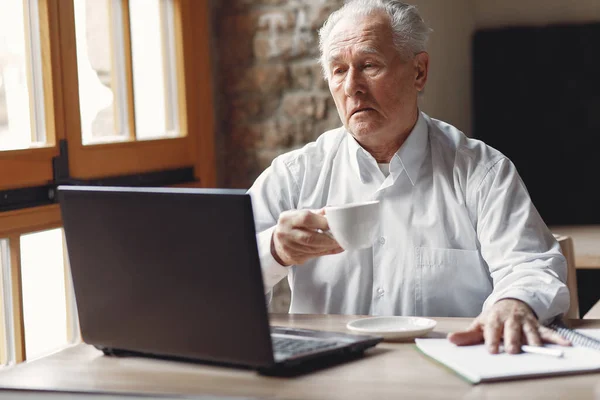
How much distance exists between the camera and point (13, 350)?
2.46 meters

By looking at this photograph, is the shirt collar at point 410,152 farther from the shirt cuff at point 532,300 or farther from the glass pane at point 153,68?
the glass pane at point 153,68

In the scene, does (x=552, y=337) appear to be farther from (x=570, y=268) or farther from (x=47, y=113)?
(x=47, y=113)

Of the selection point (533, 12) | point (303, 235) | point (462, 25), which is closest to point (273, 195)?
point (303, 235)

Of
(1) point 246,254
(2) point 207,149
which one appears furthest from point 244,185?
(1) point 246,254

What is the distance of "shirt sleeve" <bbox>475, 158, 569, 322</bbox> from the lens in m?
1.69

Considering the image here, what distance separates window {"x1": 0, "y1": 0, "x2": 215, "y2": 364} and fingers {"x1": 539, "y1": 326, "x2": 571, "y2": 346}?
148 centimetres

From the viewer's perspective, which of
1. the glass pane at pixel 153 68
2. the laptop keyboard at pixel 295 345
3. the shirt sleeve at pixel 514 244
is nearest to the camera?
the laptop keyboard at pixel 295 345

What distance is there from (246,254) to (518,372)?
0.42 meters

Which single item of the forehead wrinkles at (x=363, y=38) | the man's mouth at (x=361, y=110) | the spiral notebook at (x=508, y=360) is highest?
the forehead wrinkles at (x=363, y=38)

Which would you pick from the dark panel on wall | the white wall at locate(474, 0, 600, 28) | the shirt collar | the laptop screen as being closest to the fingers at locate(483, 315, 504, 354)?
the laptop screen

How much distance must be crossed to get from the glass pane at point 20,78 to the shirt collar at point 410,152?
3.09ft

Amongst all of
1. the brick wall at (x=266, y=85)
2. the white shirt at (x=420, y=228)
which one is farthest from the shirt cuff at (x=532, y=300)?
the brick wall at (x=266, y=85)

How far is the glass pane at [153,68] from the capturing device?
3.01m

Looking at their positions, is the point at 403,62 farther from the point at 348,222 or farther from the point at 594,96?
the point at 594,96
